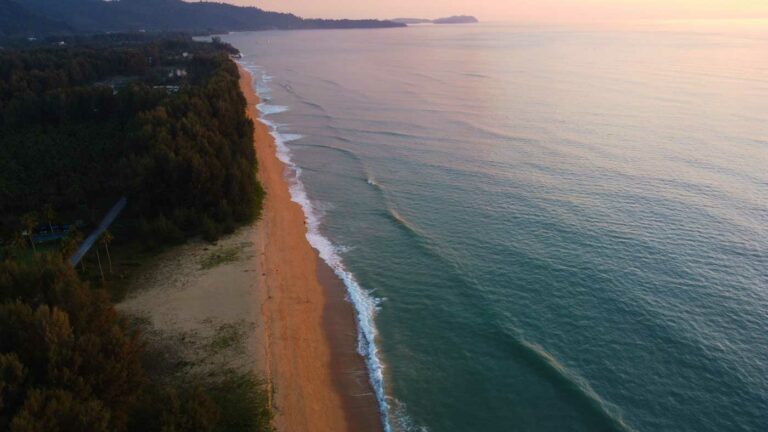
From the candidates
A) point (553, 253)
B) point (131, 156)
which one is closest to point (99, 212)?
point (131, 156)

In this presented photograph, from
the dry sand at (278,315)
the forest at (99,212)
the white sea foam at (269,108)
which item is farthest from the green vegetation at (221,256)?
the white sea foam at (269,108)

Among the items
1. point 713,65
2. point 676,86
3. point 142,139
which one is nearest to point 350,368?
point 142,139

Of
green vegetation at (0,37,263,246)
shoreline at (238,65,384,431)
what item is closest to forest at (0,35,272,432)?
green vegetation at (0,37,263,246)

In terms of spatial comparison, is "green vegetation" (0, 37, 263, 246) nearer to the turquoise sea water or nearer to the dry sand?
the dry sand

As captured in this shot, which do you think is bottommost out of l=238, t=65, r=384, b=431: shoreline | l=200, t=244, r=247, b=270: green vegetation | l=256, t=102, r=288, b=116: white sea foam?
l=238, t=65, r=384, b=431: shoreline

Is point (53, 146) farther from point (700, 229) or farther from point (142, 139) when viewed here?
point (700, 229)

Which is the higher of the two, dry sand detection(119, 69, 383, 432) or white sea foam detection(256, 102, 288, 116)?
white sea foam detection(256, 102, 288, 116)

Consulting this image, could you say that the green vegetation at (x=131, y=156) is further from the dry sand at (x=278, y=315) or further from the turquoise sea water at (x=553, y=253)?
the turquoise sea water at (x=553, y=253)
